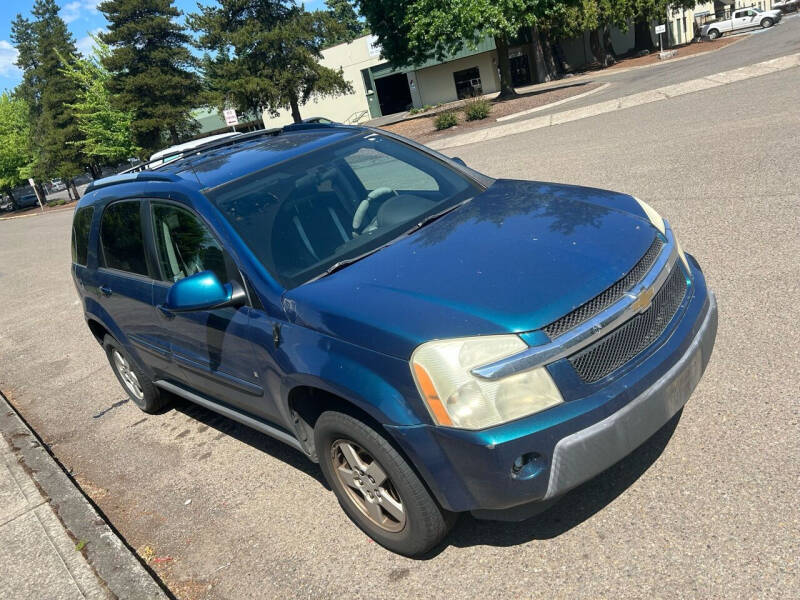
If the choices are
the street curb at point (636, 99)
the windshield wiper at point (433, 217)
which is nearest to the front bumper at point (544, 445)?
the windshield wiper at point (433, 217)

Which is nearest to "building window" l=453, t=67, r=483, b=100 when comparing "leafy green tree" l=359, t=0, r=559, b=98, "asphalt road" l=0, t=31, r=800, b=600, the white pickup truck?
the white pickup truck

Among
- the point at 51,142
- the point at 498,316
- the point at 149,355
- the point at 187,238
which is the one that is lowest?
the point at 149,355

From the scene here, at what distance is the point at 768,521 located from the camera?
9.07 ft

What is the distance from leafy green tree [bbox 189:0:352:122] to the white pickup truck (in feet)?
99.0

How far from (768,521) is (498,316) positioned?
4.62 feet

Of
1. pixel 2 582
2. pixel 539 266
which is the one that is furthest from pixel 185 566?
pixel 539 266

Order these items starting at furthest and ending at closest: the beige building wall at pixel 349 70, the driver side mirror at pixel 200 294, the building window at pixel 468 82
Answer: the beige building wall at pixel 349 70, the building window at pixel 468 82, the driver side mirror at pixel 200 294

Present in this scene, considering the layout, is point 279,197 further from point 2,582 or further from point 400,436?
point 2,582

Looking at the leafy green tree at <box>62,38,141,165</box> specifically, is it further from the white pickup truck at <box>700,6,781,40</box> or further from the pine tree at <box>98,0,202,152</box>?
the white pickup truck at <box>700,6,781,40</box>

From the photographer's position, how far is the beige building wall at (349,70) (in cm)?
5353

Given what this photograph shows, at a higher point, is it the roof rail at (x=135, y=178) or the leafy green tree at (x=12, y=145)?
the leafy green tree at (x=12, y=145)

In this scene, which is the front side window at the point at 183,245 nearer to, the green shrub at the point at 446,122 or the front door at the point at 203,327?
the front door at the point at 203,327

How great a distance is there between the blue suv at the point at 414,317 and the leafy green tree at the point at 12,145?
212 feet

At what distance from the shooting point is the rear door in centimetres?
441
